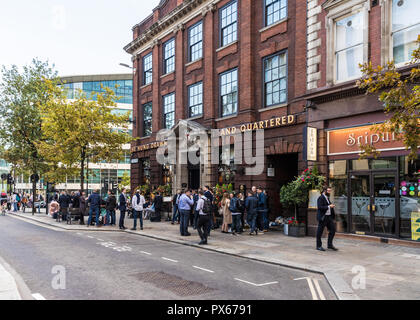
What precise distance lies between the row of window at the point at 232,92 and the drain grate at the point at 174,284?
34.9 feet

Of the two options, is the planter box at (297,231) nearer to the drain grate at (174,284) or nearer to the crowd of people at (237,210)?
the crowd of people at (237,210)

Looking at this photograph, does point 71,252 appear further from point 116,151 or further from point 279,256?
point 116,151

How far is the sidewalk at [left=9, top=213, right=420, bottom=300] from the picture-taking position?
23.0ft

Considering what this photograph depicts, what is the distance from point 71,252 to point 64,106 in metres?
11.3

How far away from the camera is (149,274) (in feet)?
26.3

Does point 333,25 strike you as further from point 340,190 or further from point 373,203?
point 373,203

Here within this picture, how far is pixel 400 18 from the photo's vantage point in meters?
12.2

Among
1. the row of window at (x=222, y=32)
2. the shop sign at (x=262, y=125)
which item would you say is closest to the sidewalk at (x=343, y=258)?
the shop sign at (x=262, y=125)

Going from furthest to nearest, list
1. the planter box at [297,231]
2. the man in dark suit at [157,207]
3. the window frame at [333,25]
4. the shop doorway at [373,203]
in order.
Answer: the man in dark suit at [157,207] → the planter box at [297,231] → the window frame at [333,25] → the shop doorway at [373,203]

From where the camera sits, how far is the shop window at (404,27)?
1180 centimetres

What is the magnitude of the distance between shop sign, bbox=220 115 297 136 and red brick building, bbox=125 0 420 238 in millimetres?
106

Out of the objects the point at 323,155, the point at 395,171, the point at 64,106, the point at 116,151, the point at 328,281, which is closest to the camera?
the point at 328,281

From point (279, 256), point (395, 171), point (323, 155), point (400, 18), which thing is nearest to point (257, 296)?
point (279, 256)

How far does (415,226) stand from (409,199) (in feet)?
2.79
